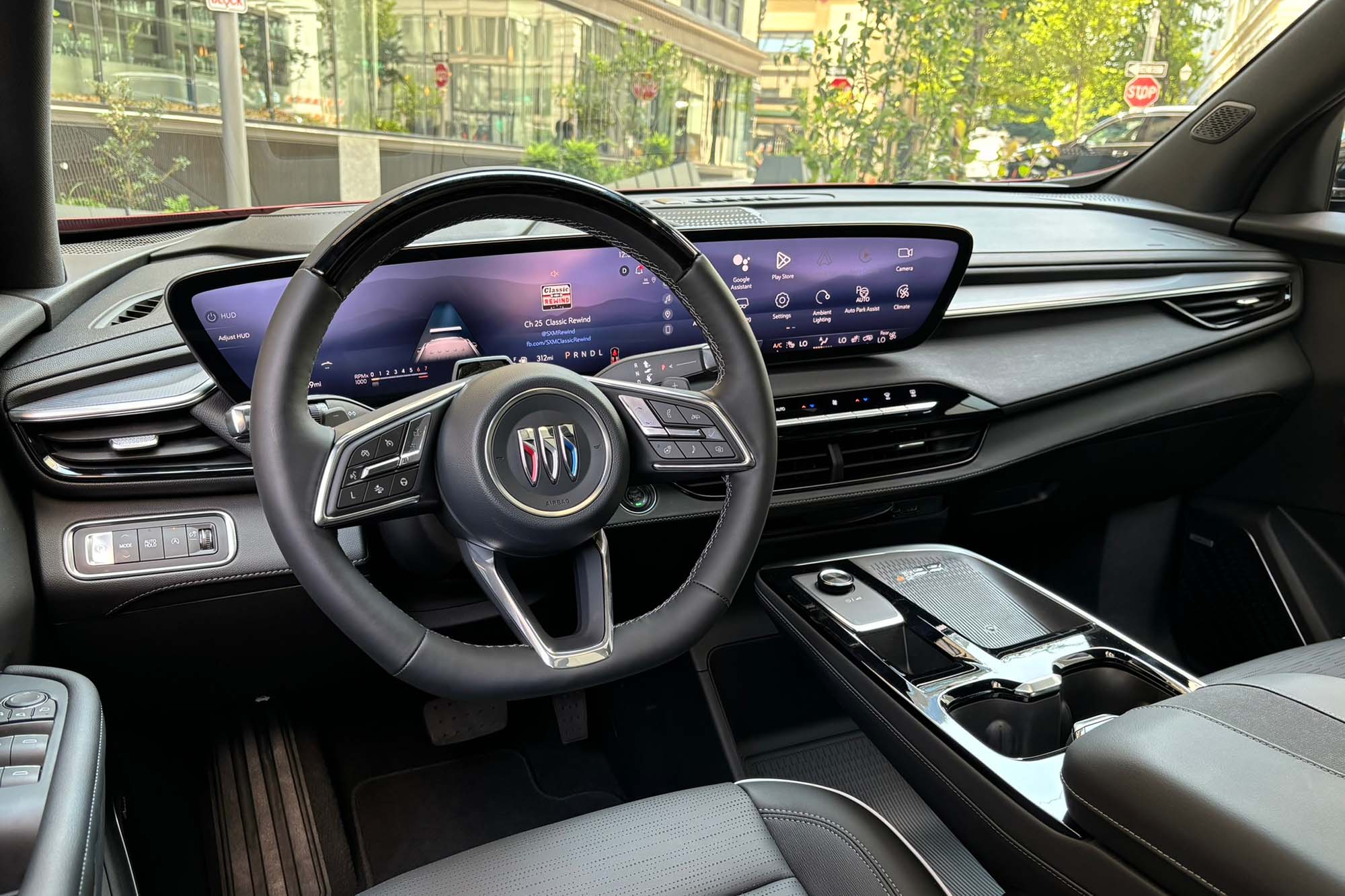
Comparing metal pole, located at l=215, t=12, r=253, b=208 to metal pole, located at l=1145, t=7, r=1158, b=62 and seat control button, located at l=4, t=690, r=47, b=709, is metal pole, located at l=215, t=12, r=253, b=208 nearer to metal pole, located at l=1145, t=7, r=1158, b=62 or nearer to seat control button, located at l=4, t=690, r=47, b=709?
seat control button, located at l=4, t=690, r=47, b=709

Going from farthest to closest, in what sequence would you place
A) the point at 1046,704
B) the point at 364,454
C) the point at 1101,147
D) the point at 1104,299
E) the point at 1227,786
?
the point at 1101,147 < the point at 1104,299 < the point at 1046,704 < the point at 364,454 < the point at 1227,786

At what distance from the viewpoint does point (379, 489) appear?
1.07 m

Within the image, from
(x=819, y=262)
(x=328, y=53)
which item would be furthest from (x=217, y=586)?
(x=819, y=262)

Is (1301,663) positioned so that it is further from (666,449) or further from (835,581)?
(666,449)

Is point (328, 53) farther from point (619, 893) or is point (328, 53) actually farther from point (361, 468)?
point (619, 893)

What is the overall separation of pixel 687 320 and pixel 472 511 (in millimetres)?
729

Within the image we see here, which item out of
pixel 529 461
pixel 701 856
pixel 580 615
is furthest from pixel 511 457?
pixel 701 856

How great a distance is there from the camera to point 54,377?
1.38 meters

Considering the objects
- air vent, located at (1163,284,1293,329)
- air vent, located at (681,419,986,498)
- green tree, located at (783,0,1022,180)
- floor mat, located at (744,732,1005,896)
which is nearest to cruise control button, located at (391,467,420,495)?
air vent, located at (681,419,986,498)

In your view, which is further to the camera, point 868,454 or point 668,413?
point 868,454

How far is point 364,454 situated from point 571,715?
120cm

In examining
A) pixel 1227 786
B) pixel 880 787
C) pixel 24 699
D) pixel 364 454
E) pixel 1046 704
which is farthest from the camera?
pixel 880 787

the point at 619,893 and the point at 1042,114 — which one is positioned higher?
the point at 1042,114

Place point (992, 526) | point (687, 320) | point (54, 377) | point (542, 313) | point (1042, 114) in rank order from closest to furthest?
point (54, 377)
point (542, 313)
point (687, 320)
point (992, 526)
point (1042, 114)
